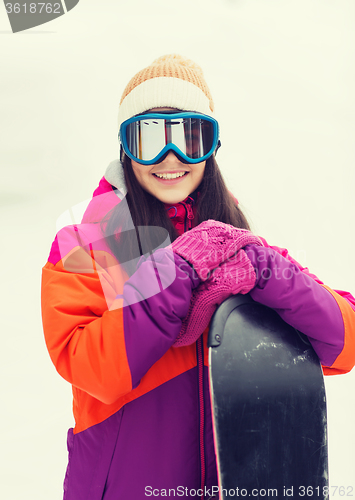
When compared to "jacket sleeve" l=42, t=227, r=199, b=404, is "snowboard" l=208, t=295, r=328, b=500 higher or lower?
lower

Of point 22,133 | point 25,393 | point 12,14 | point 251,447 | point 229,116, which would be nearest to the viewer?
point 251,447

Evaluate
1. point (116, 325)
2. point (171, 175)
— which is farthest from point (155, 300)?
point (171, 175)

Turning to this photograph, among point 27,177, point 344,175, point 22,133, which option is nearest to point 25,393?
point 27,177

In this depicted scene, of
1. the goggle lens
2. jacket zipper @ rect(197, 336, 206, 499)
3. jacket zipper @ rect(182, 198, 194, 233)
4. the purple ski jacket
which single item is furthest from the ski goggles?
jacket zipper @ rect(197, 336, 206, 499)

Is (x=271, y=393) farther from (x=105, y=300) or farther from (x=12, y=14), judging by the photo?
(x=12, y=14)

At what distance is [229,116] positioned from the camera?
2672 millimetres

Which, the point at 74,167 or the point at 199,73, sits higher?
the point at 199,73

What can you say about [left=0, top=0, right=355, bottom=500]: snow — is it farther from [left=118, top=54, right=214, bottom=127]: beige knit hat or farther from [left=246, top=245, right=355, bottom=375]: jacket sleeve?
[left=246, top=245, right=355, bottom=375]: jacket sleeve

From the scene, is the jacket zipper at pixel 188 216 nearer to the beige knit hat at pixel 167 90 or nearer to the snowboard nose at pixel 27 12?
the beige knit hat at pixel 167 90

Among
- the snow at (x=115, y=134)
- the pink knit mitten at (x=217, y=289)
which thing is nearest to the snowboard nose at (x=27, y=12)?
the snow at (x=115, y=134)

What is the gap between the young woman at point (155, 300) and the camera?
82 centimetres

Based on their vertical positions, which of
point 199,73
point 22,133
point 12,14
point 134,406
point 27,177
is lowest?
point 134,406

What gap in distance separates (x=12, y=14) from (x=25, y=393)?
7.48ft

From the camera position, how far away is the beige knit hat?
1.09 metres
